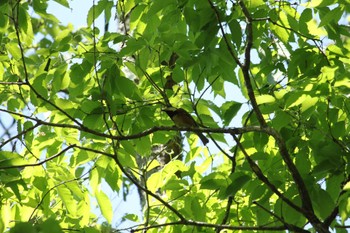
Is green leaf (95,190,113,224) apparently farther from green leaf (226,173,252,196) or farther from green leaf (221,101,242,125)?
green leaf (226,173,252,196)

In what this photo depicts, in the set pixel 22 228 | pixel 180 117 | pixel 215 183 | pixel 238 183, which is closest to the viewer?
pixel 22 228

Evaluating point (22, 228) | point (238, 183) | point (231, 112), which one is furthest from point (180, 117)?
point (22, 228)

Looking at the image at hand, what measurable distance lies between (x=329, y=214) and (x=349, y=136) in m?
0.49

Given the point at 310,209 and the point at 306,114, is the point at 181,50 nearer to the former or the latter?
the point at 306,114

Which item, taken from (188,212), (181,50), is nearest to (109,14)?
(181,50)

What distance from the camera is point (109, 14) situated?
265 centimetres

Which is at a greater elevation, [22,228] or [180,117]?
[180,117]

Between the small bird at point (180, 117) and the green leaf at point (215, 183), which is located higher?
the small bird at point (180, 117)

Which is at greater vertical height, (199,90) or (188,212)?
(199,90)

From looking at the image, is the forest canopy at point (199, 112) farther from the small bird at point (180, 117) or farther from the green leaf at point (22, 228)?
the green leaf at point (22, 228)

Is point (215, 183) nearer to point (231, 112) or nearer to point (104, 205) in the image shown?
point (231, 112)

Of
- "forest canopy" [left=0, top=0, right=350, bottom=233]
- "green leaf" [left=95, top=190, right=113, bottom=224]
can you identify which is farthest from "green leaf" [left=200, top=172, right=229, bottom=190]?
"green leaf" [left=95, top=190, right=113, bottom=224]

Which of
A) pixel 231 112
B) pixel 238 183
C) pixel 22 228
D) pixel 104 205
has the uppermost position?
pixel 231 112

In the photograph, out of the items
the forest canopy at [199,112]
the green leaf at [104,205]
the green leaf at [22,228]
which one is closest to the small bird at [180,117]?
the forest canopy at [199,112]
